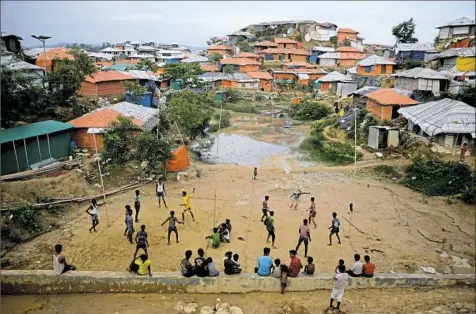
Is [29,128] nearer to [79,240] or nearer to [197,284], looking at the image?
[79,240]

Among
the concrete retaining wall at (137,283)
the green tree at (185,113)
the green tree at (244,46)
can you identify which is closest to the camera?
the concrete retaining wall at (137,283)

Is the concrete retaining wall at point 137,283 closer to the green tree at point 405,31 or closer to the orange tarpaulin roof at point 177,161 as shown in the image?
the orange tarpaulin roof at point 177,161

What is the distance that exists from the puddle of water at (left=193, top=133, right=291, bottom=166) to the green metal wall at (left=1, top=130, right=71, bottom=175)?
9.03 meters

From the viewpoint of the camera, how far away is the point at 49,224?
1331 centimetres

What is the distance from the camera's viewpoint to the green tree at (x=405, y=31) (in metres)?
57.8

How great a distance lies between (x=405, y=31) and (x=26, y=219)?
200 ft

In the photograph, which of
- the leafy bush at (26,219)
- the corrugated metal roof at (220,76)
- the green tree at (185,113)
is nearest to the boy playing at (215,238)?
the leafy bush at (26,219)

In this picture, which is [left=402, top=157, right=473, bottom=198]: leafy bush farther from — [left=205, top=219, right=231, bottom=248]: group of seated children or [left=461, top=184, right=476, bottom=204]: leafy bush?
[left=205, top=219, right=231, bottom=248]: group of seated children

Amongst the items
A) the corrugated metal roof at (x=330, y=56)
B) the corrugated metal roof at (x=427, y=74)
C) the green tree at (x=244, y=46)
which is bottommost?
the corrugated metal roof at (x=427, y=74)

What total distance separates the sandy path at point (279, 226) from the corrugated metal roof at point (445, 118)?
5680 mm

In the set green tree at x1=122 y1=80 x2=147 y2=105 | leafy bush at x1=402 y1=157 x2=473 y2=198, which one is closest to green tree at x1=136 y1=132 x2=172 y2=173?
green tree at x1=122 y1=80 x2=147 y2=105

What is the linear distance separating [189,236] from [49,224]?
16.8 feet

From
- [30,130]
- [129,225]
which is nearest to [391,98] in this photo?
[129,225]

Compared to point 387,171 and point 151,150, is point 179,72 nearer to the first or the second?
point 151,150
